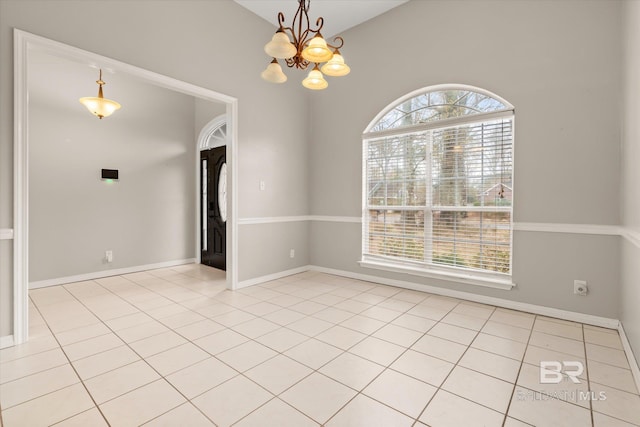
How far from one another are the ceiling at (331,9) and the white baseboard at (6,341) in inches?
167

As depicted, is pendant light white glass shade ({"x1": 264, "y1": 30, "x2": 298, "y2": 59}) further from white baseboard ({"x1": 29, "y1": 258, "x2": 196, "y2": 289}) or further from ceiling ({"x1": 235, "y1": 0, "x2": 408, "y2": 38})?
white baseboard ({"x1": 29, "y1": 258, "x2": 196, "y2": 289})

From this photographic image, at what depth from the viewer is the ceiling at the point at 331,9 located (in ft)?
12.6

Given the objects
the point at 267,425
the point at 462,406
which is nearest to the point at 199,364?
the point at 267,425

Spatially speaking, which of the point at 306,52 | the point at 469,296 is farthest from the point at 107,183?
the point at 469,296

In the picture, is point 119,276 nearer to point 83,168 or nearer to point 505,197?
point 83,168

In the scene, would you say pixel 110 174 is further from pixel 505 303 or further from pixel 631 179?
pixel 631 179

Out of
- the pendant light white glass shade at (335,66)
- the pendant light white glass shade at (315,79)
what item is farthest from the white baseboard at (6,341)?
the pendant light white glass shade at (335,66)

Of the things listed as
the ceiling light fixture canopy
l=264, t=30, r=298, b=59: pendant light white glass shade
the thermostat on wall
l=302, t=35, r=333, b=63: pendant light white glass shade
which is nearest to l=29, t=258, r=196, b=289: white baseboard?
the thermostat on wall

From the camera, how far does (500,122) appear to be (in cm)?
322

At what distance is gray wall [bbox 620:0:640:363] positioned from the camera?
1932 mm

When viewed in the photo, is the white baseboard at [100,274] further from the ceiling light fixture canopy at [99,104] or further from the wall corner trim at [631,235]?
the wall corner trim at [631,235]

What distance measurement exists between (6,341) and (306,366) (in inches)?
92.5

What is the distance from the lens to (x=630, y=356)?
2102 mm

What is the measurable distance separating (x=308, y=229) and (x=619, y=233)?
→ 3703 mm
